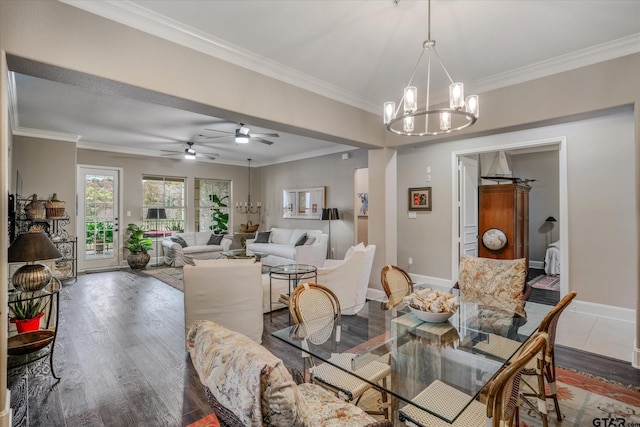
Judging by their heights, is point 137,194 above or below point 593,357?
above

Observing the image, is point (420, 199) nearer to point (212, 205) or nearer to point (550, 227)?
point (550, 227)

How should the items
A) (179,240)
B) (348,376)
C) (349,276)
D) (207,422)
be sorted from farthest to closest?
(179,240)
(349,276)
(207,422)
(348,376)

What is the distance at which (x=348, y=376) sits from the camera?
1815 mm

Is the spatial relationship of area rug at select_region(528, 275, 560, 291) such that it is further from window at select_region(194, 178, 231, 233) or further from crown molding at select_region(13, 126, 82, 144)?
crown molding at select_region(13, 126, 82, 144)

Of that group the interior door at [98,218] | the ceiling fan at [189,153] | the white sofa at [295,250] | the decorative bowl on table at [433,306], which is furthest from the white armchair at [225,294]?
the interior door at [98,218]

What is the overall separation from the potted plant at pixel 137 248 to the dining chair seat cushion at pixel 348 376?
671 centimetres

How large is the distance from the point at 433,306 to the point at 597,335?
276cm

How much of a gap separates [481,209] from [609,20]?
3833 mm

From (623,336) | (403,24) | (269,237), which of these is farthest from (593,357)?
(269,237)

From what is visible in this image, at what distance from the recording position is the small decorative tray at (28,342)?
235cm

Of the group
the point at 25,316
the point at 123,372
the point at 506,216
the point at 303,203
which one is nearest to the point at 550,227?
the point at 506,216

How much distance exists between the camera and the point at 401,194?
5.91m

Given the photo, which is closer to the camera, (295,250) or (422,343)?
(422,343)

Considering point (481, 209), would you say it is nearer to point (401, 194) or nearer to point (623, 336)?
point (401, 194)
